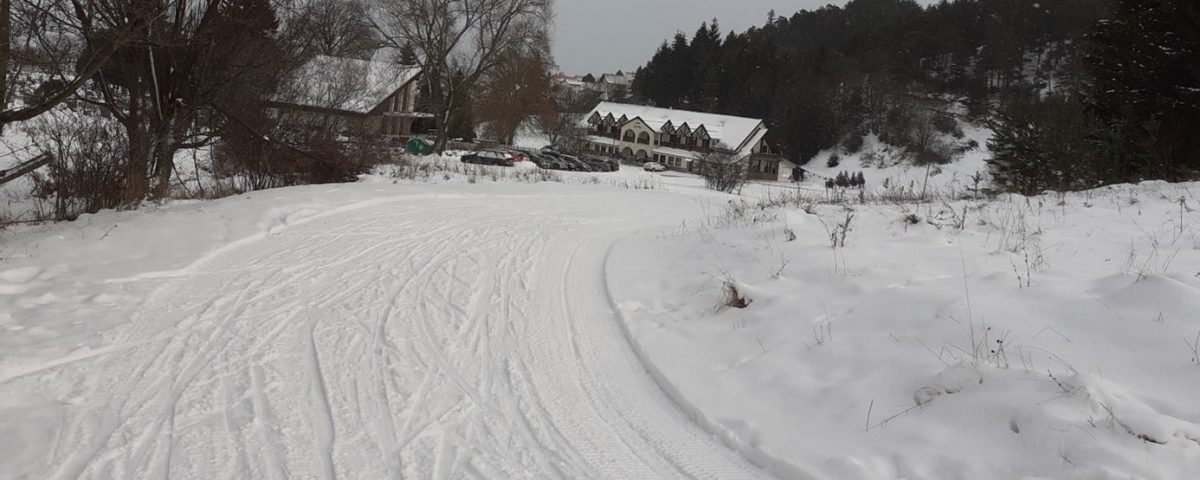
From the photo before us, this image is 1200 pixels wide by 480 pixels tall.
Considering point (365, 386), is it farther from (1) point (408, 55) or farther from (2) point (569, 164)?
(2) point (569, 164)

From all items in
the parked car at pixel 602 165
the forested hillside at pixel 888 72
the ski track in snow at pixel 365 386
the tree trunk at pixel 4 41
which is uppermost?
the forested hillside at pixel 888 72

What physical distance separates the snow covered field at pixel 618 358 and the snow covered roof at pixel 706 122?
211 feet

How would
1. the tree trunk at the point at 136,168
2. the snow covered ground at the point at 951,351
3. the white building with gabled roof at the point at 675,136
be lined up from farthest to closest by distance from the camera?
1. the white building with gabled roof at the point at 675,136
2. the tree trunk at the point at 136,168
3. the snow covered ground at the point at 951,351

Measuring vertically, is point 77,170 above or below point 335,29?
below

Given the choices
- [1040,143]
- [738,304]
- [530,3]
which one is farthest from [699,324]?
[530,3]

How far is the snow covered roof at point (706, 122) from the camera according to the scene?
73750 mm

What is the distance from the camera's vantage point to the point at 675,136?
7794 cm

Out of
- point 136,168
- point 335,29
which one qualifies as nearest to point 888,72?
point 335,29

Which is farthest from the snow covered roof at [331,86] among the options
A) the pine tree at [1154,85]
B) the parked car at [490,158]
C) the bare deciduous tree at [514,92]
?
the pine tree at [1154,85]

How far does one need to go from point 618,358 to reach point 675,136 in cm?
7406

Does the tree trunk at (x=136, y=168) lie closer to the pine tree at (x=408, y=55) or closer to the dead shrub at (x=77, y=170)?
the dead shrub at (x=77, y=170)

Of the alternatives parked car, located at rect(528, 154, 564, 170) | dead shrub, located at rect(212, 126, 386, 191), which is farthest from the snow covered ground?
parked car, located at rect(528, 154, 564, 170)

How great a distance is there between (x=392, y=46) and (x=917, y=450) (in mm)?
40906

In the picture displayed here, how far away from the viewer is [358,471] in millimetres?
3389
